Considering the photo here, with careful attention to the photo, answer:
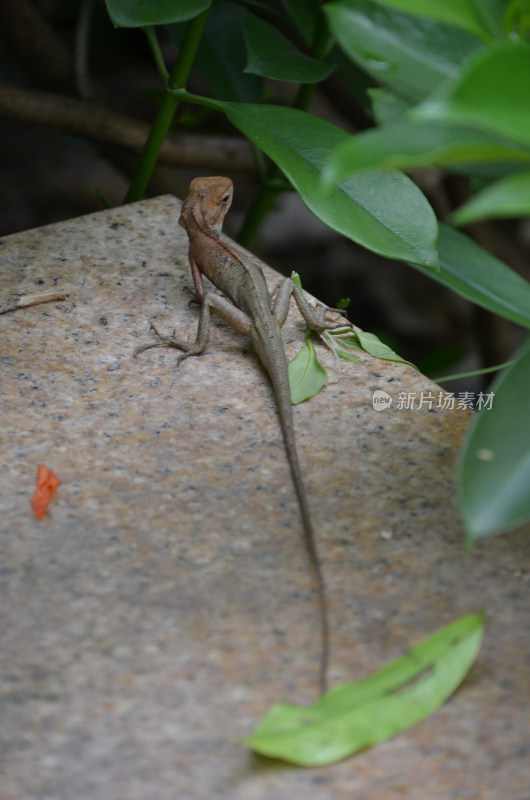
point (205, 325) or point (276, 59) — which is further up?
point (276, 59)

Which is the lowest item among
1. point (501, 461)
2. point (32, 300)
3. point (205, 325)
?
point (501, 461)

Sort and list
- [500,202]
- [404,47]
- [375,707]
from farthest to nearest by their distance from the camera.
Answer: [404,47]
[375,707]
[500,202]

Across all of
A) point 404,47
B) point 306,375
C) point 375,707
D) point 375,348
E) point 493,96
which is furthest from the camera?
point 375,348

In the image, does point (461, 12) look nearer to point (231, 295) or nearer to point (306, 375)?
Result: point (306, 375)

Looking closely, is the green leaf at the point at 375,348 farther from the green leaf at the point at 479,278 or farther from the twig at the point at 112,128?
the twig at the point at 112,128

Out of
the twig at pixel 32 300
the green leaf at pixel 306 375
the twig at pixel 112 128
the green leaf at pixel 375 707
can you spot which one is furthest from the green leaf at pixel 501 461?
the twig at pixel 112 128

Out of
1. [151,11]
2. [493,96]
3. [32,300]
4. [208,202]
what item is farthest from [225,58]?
[493,96]

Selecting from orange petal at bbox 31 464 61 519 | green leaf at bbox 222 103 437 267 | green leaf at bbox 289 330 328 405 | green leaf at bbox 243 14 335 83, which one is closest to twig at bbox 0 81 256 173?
green leaf at bbox 243 14 335 83

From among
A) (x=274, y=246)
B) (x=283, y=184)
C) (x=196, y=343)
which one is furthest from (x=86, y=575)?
(x=274, y=246)
